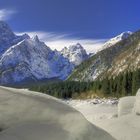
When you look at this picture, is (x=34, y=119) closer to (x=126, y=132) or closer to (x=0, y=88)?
(x=0, y=88)

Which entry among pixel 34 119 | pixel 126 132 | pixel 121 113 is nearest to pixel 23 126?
pixel 34 119

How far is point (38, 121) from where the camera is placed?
970 cm

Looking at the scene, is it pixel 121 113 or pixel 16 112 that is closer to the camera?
pixel 16 112

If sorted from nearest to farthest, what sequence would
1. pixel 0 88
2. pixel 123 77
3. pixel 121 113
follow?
pixel 0 88 → pixel 121 113 → pixel 123 77

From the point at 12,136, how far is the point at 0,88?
1.94 meters

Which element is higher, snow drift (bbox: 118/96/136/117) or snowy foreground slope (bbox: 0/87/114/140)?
snowy foreground slope (bbox: 0/87/114/140)

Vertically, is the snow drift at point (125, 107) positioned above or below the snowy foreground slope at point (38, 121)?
below

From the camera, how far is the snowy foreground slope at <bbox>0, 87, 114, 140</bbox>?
9.41m

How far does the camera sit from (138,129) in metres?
17.2

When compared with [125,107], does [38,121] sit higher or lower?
higher

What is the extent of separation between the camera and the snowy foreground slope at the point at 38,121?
941cm

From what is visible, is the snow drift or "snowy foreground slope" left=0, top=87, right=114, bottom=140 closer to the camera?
"snowy foreground slope" left=0, top=87, right=114, bottom=140

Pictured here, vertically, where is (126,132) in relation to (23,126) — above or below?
below

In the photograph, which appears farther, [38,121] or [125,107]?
[125,107]
